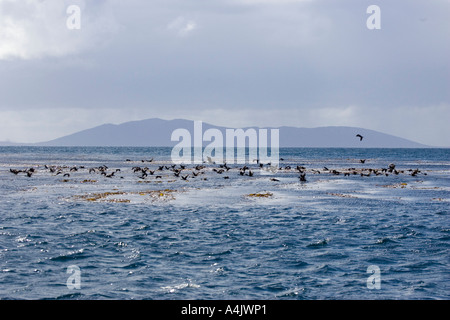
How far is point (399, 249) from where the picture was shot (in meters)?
20.8

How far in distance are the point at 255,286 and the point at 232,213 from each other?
15822 mm

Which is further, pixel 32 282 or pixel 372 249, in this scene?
pixel 372 249

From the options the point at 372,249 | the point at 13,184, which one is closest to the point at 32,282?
the point at 372,249

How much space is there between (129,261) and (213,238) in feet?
18.0

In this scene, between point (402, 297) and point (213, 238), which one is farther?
point (213, 238)

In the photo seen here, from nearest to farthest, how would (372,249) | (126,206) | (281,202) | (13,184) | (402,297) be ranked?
(402,297)
(372,249)
(126,206)
(281,202)
(13,184)

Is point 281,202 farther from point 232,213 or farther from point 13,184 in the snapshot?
point 13,184

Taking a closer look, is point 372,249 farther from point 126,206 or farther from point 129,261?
point 126,206
